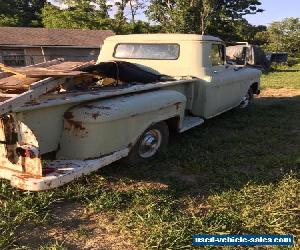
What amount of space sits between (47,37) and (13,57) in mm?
3243

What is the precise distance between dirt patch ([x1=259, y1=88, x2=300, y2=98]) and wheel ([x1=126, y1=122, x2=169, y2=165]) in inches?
270

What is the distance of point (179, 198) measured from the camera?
4410mm

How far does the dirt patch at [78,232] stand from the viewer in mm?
3527

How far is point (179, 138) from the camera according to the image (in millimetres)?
6527

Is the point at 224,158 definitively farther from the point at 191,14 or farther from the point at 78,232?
the point at 191,14

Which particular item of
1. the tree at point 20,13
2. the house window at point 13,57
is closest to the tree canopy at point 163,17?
the tree at point 20,13

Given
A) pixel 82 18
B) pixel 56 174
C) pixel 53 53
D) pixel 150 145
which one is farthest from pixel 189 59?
pixel 82 18

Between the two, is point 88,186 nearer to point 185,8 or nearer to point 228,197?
point 228,197

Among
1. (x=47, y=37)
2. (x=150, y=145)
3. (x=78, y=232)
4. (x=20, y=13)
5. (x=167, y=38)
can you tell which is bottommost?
(x=78, y=232)

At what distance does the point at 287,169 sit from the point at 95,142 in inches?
106

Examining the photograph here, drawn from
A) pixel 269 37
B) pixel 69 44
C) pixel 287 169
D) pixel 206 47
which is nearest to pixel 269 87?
pixel 206 47

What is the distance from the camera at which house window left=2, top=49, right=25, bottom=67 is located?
25906mm

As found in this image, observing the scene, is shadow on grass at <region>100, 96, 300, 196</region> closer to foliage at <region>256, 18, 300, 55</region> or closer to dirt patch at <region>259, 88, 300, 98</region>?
dirt patch at <region>259, 88, 300, 98</region>

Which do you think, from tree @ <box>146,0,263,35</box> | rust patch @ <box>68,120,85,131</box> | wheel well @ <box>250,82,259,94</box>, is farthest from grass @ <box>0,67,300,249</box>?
tree @ <box>146,0,263,35</box>
